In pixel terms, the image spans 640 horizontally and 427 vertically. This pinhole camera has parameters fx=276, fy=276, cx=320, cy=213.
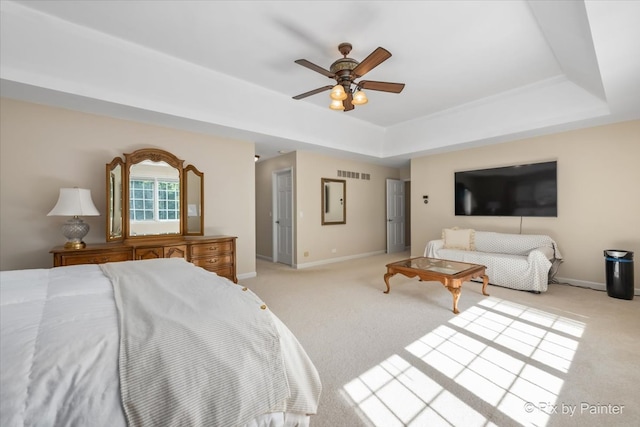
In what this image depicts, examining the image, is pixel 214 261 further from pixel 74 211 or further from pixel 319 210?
pixel 319 210

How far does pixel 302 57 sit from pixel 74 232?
327cm

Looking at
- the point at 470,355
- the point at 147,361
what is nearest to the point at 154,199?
the point at 147,361

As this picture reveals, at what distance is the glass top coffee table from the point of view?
3.17m

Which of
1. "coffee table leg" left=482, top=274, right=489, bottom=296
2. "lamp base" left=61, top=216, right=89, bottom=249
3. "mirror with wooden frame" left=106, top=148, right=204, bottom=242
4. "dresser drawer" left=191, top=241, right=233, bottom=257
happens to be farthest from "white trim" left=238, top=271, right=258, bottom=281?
"coffee table leg" left=482, top=274, right=489, bottom=296

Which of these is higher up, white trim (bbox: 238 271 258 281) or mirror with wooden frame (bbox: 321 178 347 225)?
mirror with wooden frame (bbox: 321 178 347 225)

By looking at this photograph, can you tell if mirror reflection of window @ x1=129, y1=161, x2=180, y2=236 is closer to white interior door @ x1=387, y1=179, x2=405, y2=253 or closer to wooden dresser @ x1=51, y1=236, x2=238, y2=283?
wooden dresser @ x1=51, y1=236, x2=238, y2=283

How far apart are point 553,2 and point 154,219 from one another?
15.6ft

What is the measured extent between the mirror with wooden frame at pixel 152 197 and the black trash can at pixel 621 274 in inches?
226

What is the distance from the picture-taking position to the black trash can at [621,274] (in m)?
3.56

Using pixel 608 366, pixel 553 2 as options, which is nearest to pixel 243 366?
pixel 608 366

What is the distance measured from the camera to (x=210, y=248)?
13.1ft

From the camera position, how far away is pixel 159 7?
95.0 inches

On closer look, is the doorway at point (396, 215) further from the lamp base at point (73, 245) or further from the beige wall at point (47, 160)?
the lamp base at point (73, 245)

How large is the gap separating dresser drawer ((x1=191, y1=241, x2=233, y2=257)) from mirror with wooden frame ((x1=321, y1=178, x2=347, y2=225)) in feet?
8.08
